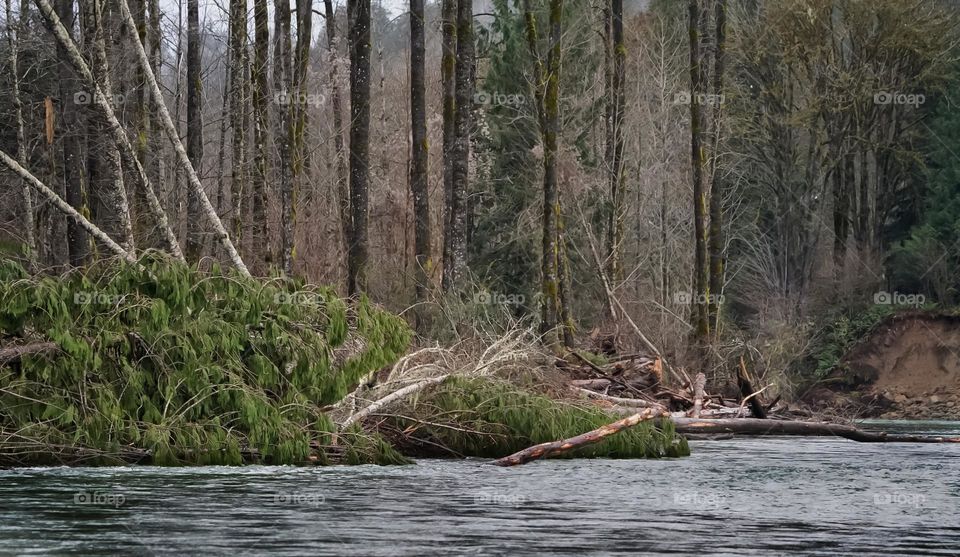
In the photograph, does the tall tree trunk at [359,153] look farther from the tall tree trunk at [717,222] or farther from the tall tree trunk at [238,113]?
the tall tree trunk at [717,222]

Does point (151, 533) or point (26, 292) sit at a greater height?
point (26, 292)

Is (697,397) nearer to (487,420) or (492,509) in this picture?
(487,420)

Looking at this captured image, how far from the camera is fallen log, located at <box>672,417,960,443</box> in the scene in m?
19.6

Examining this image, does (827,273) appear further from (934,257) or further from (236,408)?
(236,408)

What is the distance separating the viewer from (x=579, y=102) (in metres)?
37.6

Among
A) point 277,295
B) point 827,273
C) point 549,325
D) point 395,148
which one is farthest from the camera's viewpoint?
point 827,273

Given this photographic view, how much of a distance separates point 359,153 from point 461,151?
2190 mm

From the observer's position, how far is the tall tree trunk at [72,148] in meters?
21.6

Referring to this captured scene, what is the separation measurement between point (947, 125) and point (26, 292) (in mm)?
35672

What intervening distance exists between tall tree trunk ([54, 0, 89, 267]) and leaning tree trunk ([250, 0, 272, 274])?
3434 millimetres

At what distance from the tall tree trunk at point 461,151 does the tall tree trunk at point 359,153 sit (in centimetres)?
173

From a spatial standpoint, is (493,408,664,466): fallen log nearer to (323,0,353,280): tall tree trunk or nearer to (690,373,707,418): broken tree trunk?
(690,373,707,418): broken tree trunk

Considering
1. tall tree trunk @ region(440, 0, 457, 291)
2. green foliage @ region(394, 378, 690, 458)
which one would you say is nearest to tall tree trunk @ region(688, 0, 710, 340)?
tall tree trunk @ region(440, 0, 457, 291)

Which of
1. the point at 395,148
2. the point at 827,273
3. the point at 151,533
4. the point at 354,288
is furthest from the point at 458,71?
the point at 827,273
